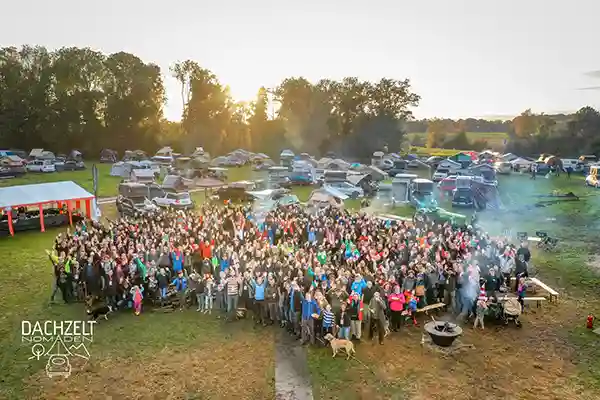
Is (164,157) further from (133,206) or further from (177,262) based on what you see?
(177,262)

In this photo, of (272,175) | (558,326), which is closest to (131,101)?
(272,175)

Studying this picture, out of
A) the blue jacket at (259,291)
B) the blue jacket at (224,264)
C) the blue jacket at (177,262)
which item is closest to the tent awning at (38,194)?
the blue jacket at (177,262)

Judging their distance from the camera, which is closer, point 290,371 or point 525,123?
point 290,371

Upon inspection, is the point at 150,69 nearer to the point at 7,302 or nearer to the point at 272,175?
the point at 272,175

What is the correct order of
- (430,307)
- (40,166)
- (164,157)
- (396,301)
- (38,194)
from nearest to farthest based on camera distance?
(396,301) → (430,307) → (38,194) → (40,166) → (164,157)

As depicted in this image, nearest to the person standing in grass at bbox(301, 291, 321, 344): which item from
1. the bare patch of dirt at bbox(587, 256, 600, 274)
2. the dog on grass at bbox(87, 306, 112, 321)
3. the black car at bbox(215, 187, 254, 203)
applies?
the dog on grass at bbox(87, 306, 112, 321)

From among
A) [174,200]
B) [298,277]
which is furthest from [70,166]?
[298,277]
